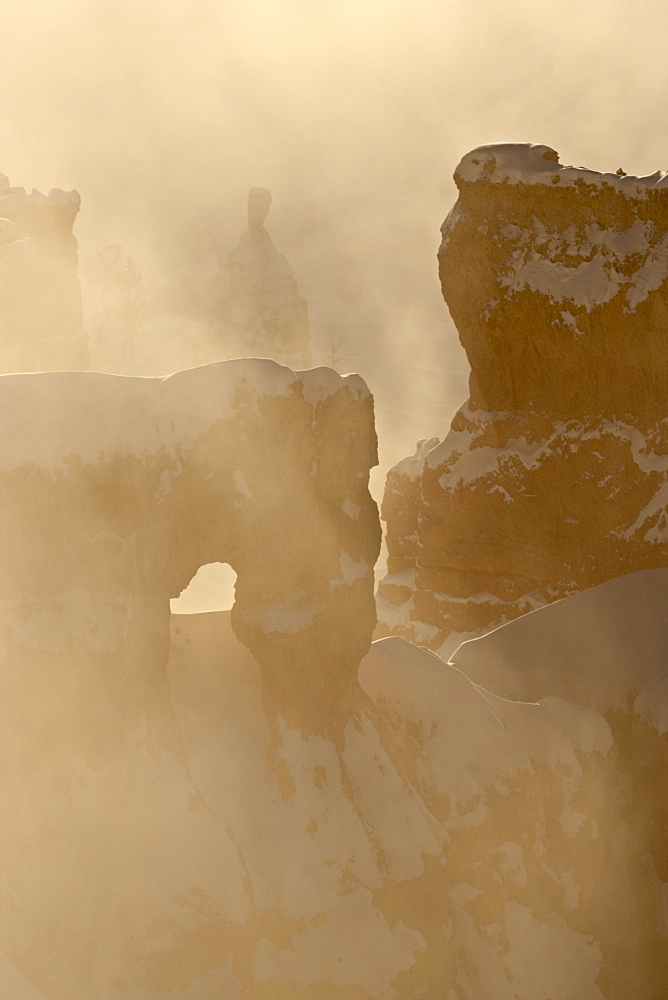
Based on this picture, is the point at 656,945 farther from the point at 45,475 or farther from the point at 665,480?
the point at 45,475

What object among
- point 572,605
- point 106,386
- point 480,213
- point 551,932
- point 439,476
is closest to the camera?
point 106,386

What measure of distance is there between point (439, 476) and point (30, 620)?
9474 mm

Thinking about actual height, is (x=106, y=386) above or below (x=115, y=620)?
above

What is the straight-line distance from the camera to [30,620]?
7355mm

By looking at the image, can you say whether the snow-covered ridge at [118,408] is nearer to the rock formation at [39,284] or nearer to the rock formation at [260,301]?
the rock formation at [39,284]

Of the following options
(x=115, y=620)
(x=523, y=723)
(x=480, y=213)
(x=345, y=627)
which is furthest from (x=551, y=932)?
(x=480, y=213)

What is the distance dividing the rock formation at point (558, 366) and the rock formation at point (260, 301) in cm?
2563

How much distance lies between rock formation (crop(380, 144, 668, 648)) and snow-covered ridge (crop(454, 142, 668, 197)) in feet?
0.07

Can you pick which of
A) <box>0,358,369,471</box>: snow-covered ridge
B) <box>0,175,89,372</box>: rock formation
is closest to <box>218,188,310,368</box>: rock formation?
<box>0,175,89,372</box>: rock formation

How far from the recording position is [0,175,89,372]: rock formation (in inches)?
940

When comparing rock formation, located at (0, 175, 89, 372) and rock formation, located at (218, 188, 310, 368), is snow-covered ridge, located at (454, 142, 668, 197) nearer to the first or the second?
Answer: rock formation, located at (0, 175, 89, 372)

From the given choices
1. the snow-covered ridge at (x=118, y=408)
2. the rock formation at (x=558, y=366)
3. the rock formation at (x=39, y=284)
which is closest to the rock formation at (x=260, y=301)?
the rock formation at (x=39, y=284)

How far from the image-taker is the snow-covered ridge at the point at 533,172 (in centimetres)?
1374

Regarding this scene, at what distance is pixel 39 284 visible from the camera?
24406mm
